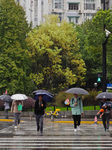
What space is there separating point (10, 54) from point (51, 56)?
6.48 meters

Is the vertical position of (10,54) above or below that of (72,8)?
below

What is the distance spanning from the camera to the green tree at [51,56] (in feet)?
151

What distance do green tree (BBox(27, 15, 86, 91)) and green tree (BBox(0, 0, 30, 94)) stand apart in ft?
9.63

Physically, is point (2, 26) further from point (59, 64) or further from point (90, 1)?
point (90, 1)

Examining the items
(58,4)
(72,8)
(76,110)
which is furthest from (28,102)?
(72,8)

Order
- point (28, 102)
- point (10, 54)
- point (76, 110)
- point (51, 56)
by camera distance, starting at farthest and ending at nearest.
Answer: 1. point (51, 56)
2. point (10, 54)
3. point (28, 102)
4. point (76, 110)

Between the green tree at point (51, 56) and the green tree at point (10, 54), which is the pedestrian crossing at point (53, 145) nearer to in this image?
the green tree at point (10, 54)

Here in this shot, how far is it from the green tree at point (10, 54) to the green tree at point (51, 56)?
2937 millimetres

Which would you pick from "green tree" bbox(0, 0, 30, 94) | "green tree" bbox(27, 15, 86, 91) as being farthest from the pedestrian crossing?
"green tree" bbox(27, 15, 86, 91)

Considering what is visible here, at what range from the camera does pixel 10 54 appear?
41.8m

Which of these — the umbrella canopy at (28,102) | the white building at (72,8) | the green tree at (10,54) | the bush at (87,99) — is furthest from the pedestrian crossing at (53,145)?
the white building at (72,8)

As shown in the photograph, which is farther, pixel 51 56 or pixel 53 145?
pixel 51 56

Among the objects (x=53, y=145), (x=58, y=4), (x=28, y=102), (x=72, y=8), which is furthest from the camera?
(x=72, y=8)

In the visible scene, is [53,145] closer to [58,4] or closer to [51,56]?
[51,56]
